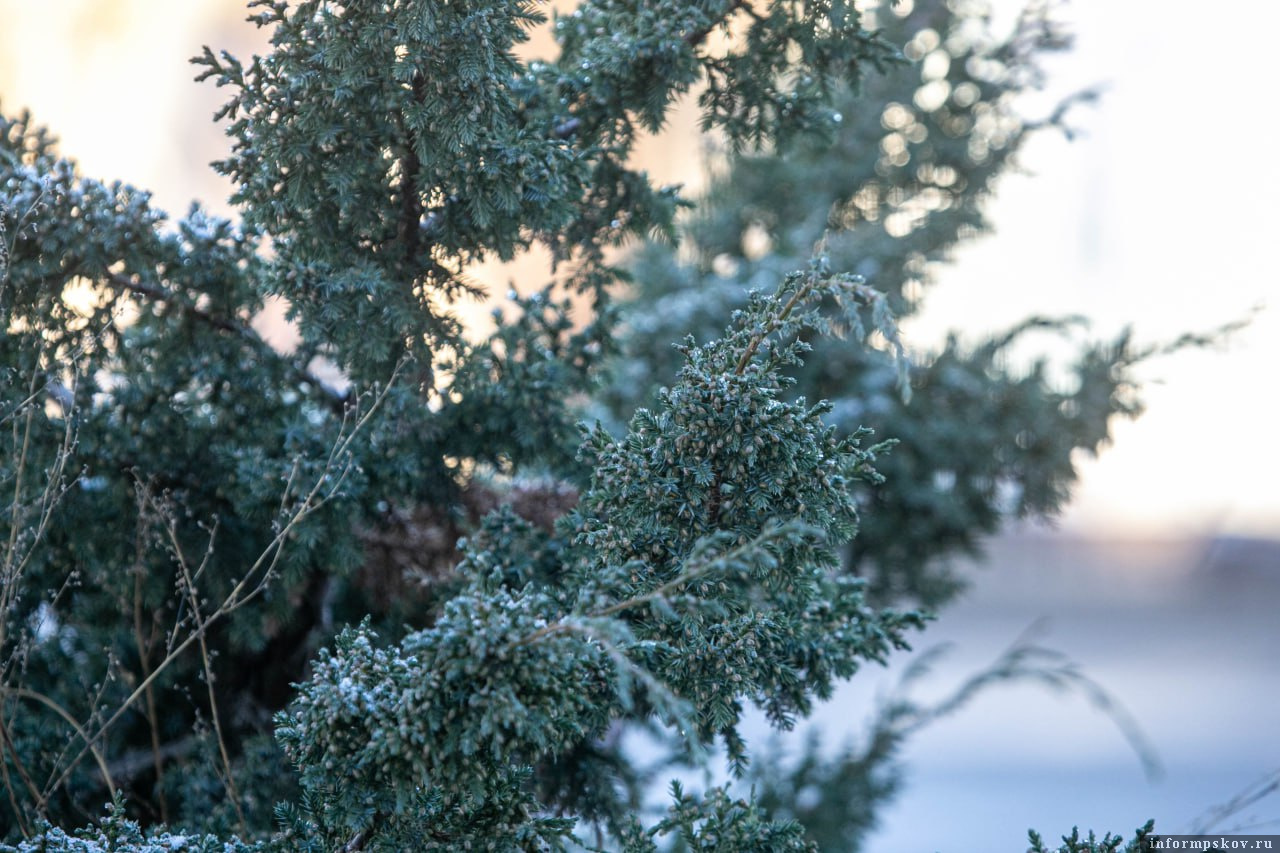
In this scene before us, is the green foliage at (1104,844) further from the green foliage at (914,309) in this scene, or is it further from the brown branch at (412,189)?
the green foliage at (914,309)

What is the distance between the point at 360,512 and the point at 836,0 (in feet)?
4.08

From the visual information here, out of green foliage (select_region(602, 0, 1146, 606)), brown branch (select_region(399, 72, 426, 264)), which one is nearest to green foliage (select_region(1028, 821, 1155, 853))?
brown branch (select_region(399, 72, 426, 264))

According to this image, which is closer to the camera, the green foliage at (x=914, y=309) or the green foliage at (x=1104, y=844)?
the green foliage at (x=1104, y=844)

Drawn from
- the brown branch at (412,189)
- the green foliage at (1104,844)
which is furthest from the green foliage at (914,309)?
the green foliage at (1104,844)

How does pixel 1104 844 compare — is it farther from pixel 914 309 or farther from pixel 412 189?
pixel 914 309

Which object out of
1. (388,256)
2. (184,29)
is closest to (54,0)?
(184,29)

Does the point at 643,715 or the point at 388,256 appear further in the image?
the point at 643,715

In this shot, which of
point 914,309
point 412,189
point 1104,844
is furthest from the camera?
point 914,309

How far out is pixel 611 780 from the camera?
81.0 inches

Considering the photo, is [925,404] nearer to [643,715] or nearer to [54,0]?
[643,715]

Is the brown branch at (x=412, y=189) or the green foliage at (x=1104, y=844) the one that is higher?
the brown branch at (x=412, y=189)

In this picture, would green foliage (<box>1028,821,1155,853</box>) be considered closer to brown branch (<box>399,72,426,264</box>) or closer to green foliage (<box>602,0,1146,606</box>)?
brown branch (<box>399,72,426,264</box>)

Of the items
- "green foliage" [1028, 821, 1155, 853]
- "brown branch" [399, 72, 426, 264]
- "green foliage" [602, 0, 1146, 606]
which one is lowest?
"green foliage" [1028, 821, 1155, 853]

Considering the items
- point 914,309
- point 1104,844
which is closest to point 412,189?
point 1104,844
